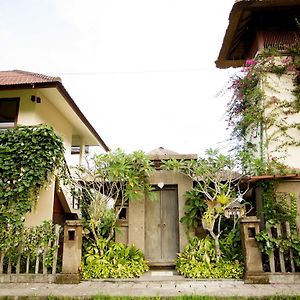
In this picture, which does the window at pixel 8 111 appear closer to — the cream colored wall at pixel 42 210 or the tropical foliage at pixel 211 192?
the cream colored wall at pixel 42 210

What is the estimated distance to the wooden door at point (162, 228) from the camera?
8055 millimetres

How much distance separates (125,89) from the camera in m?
16.7

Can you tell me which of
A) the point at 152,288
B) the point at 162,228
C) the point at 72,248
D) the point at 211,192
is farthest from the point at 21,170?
the point at 211,192

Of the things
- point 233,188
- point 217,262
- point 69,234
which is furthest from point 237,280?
point 69,234

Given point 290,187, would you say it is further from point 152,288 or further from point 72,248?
point 72,248

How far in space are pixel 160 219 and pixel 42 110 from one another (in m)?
5.30

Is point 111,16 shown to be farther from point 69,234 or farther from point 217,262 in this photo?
point 217,262

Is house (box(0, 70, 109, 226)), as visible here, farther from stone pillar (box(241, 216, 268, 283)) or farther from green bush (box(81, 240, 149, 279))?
stone pillar (box(241, 216, 268, 283))

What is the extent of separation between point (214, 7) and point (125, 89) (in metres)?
7.14

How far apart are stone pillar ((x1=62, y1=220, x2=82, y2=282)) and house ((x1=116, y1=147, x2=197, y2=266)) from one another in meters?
1.45

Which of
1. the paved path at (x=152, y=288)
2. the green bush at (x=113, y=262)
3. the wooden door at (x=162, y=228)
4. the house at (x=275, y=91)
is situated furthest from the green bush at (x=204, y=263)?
the house at (x=275, y=91)

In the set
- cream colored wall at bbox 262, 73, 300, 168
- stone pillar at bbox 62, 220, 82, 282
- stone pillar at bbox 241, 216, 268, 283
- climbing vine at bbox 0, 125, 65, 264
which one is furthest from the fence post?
cream colored wall at bbox 262, 73, 300, 168

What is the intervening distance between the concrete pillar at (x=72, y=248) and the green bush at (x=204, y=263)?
252 centimetres

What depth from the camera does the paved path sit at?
534 centimetres
